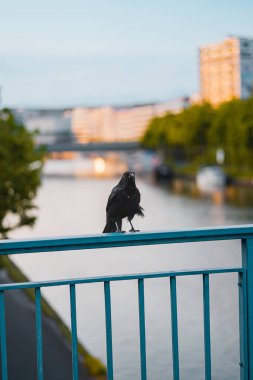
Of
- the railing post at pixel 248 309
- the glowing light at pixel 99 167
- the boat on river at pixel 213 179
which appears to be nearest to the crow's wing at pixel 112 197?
the railing post at pixel 248 309

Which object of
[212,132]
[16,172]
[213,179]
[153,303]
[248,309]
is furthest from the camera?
[212,132]

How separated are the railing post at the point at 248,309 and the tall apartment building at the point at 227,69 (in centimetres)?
13192

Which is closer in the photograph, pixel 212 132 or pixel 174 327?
Answer: pixel 174 327

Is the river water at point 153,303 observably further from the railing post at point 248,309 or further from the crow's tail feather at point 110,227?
the crow's tail feather at point 110,227

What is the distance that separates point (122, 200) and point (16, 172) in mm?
17115

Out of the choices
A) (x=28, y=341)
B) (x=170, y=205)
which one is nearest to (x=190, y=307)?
(x=28, y=341)

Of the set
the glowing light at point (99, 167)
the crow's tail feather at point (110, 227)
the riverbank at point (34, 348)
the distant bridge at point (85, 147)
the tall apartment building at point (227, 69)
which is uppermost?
the tall apartment building at point (227, 69)

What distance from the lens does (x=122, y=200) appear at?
372 cm

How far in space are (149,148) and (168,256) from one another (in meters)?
88.8

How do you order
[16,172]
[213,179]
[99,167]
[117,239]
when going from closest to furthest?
[117,239]
[16,172]
[213,179]
[99,167]

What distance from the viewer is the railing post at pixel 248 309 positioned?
353cm

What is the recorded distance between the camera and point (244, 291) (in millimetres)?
3586

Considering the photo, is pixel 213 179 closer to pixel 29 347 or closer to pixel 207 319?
pixel 29 347

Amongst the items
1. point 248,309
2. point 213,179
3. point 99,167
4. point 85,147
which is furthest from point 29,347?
point 99,167
